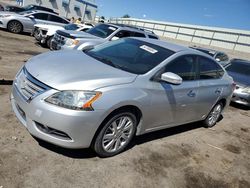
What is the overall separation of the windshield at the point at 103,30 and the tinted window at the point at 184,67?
602cm

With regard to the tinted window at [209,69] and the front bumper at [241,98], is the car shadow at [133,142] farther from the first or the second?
the front bumper at [241,98]

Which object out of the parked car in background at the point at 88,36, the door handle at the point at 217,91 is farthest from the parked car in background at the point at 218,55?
the door handle at the point at 217,91

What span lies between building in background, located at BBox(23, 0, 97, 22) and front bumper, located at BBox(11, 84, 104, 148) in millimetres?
47395

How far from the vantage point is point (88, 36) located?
33.0 ft

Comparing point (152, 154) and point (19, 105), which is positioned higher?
point (19, 105)

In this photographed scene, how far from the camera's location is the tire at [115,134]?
3.72 m

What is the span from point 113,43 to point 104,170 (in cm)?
261

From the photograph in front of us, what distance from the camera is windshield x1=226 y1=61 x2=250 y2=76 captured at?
35.4ft

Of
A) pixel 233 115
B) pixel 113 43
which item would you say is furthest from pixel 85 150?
pixel 233 115

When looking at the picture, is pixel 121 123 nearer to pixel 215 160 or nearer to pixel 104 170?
pixel 104 170

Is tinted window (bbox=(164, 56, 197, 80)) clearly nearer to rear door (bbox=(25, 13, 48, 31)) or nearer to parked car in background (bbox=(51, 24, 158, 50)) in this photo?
parked car in background (bbox=(51, 24, 158, 50))

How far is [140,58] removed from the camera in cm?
459

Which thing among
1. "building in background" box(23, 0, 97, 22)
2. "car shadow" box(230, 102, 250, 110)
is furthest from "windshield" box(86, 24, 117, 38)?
"building in background" box(23, 0, 97, 22)

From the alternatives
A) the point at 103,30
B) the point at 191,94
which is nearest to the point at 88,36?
the point at 103,30
